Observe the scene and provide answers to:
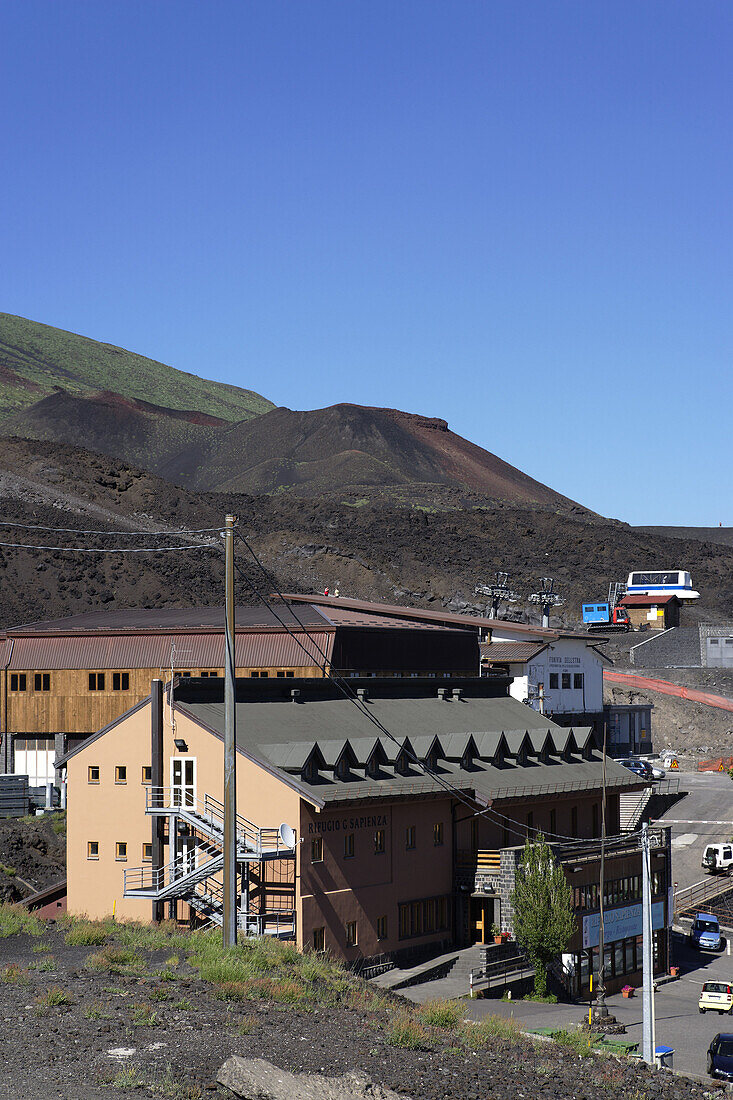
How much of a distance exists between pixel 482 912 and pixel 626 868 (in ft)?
23.7

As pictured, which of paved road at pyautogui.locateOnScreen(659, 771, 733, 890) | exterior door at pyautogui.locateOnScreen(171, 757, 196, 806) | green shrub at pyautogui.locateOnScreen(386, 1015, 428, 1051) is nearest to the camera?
green shrub at pyautogui.locateOnScreen(386, 1015, 428, 1051)

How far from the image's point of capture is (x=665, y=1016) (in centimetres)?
4038

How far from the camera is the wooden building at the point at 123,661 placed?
60.1 metres

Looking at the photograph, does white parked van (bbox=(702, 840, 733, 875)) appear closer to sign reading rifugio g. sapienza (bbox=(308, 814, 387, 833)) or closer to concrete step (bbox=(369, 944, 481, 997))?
concrete step (bbox=(369, 944, 481, 997))

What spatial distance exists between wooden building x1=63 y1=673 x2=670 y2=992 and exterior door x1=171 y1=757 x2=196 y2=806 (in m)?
0.05

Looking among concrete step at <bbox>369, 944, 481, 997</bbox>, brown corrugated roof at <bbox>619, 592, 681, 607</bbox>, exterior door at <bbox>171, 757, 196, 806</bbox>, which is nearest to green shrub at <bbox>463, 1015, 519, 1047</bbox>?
concrete step at <bbox>369, 944, 481, 997</bbox>

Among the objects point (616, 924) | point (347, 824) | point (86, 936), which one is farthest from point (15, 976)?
point (616, 924)

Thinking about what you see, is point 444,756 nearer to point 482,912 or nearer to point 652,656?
point 482,912

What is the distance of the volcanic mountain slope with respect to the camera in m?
121

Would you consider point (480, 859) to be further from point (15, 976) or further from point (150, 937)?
point (15, 976)

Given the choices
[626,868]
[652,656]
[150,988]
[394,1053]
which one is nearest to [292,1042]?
[394,1053]

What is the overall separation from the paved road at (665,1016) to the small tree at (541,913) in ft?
5.61

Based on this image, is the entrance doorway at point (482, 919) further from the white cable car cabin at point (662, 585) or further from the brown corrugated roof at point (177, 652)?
the white cable car cabin at point (662, 585)

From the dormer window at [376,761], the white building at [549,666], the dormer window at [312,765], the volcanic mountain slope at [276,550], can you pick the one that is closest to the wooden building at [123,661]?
the white building at [549,666]
